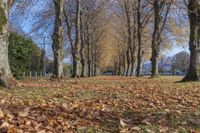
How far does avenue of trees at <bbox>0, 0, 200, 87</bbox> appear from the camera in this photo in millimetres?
22453

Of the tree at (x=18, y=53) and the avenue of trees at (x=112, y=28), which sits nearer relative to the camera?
the avenue of trees at (x=112, y=28)

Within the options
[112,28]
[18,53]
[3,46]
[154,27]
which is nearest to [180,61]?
[112,28]

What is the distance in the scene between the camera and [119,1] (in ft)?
191

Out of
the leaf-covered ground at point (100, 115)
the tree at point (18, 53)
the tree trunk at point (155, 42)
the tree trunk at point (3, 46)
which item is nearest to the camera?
the leaf-covered ground at point (100, 115)

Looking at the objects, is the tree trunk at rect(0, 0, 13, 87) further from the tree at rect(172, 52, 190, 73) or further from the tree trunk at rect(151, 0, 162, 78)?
the tree at rect(172, 52, 190, 73)

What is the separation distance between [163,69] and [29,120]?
398 ft

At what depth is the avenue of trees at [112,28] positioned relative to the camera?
22.5 m

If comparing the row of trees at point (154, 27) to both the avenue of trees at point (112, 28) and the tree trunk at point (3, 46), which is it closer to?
the avenue of trees at point (112, 28)

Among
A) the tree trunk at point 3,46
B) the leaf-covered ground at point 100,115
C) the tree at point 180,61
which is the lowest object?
the leaf-covered ground at point 100,115

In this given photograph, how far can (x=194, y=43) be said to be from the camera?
2275cm

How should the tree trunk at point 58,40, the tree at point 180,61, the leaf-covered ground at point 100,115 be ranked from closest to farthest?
the leaf-covered ground at point 100,115
the tree trunk at point 58,40
the tree at point 180,61

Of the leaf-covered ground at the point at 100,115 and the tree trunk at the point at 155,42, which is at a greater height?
the tree trunk at the point at 155,42

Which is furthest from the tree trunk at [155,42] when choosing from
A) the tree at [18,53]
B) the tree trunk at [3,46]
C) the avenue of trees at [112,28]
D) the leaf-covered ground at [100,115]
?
the leaf-covered ground at [100,115]

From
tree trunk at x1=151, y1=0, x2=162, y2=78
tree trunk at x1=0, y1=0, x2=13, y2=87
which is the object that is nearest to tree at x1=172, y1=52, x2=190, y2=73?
tree trunk at x1=151, y1=0, x2=162, y2=78
